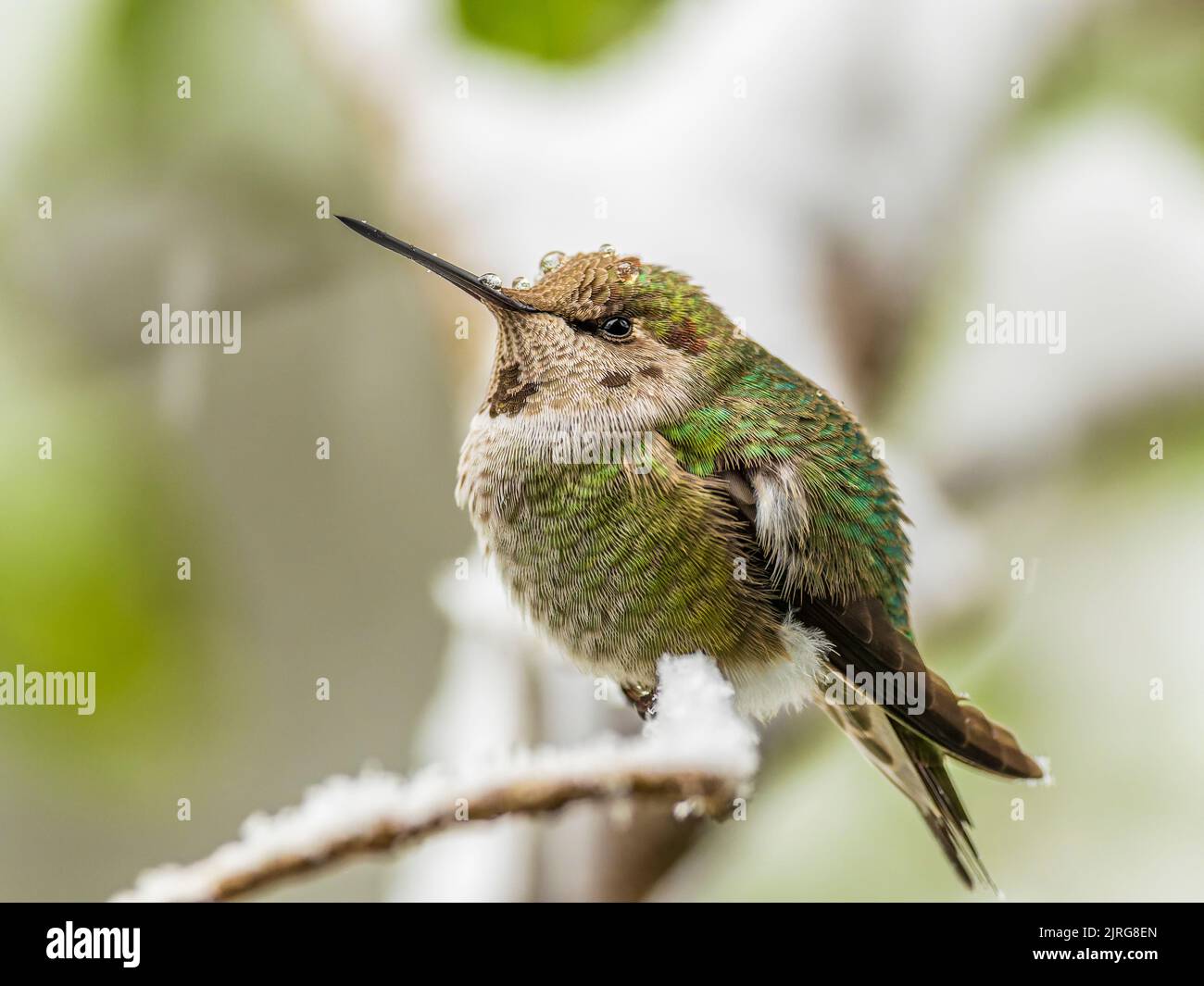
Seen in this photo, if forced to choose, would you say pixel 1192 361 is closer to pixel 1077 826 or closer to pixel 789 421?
pixel 1077 826

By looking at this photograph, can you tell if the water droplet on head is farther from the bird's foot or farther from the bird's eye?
the bird's foot

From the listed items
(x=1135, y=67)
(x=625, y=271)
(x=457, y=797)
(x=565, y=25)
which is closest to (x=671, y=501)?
(x=625, y=271)

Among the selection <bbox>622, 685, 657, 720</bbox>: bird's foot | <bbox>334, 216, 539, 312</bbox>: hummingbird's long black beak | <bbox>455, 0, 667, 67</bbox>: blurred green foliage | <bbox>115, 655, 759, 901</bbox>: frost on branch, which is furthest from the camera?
<bbox>455, 0, 667, 67</bbox>: blurred green foliage

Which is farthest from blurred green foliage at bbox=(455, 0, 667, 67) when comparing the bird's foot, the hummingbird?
the bird's foot

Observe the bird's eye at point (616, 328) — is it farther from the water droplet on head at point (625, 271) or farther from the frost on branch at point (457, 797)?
the frost on branch at point (457, 797)

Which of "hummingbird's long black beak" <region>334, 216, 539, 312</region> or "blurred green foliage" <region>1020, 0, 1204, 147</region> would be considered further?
"blurred green foliage" <region>1020, 0, 1204, 147</region>

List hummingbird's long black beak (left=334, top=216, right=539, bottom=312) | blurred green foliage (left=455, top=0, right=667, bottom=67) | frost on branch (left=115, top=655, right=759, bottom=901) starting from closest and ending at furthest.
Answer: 1. frost on branch (left=115, top=655, right=759, bottom=901)
2. hummingbird's long black beak (left=334, top=216, right=539, bottom=312)
3. blurred green foliage (left=455, top=0, right=667, bottom=67)
